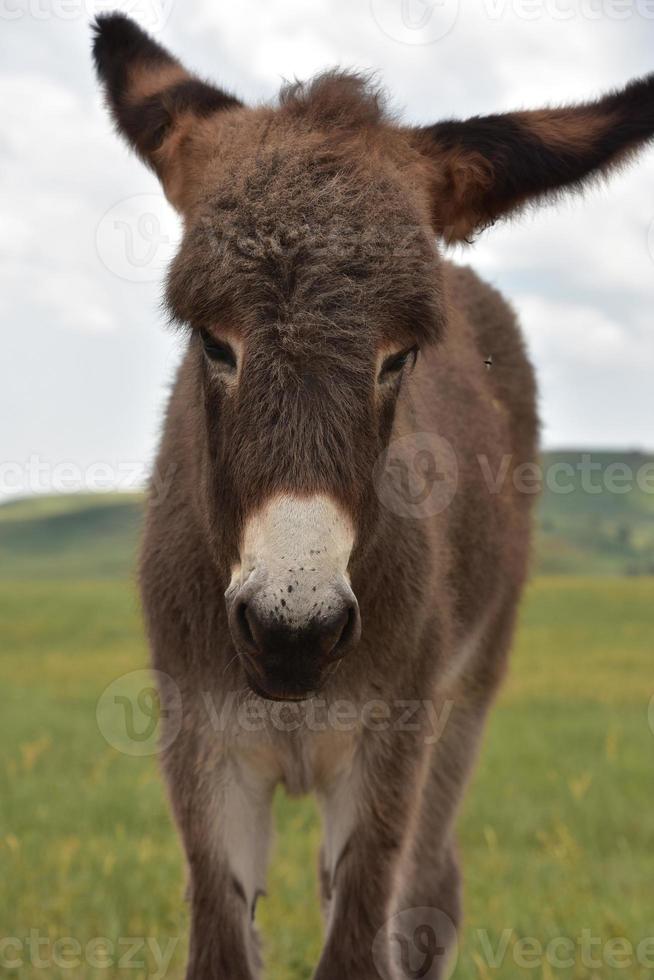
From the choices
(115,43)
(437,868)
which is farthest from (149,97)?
(437,868)

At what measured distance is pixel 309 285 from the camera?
9.19ft

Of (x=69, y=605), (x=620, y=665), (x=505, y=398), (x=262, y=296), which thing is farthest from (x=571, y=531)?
(x=262, y=296)

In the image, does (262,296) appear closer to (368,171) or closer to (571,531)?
(368,171)

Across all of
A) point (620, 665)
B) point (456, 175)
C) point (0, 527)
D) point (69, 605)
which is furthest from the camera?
point (0, 527)

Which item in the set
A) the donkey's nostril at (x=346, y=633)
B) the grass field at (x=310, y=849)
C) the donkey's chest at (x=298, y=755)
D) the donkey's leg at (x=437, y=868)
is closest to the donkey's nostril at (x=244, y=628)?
the donkey's nostril at (x=346, y=633)

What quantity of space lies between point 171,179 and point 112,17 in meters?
0.78

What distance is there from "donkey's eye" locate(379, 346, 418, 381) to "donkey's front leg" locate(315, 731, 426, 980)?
1372 millimetres

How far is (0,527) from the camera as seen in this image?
225 ft

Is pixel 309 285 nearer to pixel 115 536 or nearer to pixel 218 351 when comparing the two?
pixel 218 351

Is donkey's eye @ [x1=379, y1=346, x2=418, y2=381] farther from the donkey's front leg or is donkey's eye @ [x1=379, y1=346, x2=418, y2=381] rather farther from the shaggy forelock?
the donkey's front leg

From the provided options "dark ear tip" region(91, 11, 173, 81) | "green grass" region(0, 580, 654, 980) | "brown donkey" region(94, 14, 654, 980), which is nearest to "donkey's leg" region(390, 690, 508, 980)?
"brown donkey" region(94, 14, 654, 980)

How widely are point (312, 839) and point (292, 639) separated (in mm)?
5400

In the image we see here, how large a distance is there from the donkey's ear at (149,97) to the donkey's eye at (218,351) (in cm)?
82

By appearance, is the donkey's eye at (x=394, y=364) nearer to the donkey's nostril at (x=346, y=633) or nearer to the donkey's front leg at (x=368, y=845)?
the donkey's nostril at (x=346, y=633)
